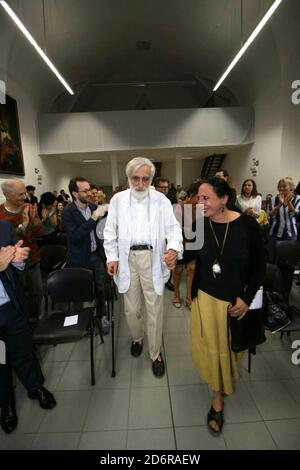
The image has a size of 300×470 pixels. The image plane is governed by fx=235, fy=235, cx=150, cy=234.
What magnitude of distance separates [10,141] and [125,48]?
5.07m

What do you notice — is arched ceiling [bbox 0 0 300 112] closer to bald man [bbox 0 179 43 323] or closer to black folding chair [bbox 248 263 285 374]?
bald man [bbox 0 179 43 323]

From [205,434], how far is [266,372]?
2.75 feet

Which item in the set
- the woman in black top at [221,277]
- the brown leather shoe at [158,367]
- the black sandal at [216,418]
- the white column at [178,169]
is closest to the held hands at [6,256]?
the woman in black top at [221,277]

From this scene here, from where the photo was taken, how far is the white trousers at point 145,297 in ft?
6.29

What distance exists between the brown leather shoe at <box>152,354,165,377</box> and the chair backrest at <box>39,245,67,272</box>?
6.45ft

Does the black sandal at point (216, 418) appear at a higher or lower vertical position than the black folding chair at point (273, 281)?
lower

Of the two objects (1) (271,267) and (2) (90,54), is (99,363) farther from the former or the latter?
(2) (90,54)

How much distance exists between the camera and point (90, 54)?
25.1 ft

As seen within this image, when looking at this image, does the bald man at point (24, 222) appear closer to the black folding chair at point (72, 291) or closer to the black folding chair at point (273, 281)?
the black folding chair at point (72, 291)

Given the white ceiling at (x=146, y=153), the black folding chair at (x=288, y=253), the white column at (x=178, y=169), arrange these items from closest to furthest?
1. the black folding chair at (x=288, y=253)
2. the white ceiling at (x=146, y=153)
3. the white column at (x=178, y=169)

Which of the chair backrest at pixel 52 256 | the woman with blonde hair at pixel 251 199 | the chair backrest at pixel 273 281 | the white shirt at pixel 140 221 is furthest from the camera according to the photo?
the woman with blonde hair at pixel 251 199

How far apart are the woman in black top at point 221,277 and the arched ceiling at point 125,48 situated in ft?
18.3

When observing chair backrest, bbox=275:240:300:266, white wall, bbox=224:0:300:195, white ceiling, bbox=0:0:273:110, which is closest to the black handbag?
chair backrest, bbox=275:240:300:266
